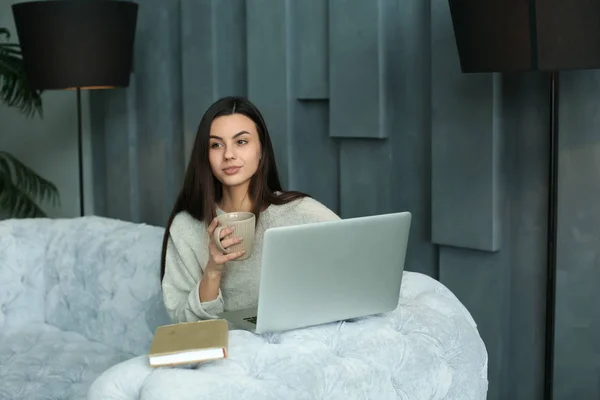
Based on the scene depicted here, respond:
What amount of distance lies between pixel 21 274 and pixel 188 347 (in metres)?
1.73

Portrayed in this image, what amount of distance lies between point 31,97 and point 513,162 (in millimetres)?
2375

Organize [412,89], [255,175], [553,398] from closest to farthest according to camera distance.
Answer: [255,175], [553,398], [412,89]

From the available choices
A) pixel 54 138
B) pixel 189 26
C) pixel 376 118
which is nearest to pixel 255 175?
pixel 376 118

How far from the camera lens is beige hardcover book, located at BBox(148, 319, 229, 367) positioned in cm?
149

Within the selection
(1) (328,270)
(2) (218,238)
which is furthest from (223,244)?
(1) (328,270)

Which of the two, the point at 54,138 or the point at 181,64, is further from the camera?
the point at 54,138

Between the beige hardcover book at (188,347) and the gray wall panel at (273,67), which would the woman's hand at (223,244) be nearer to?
the beige hardcover book at (188,347)

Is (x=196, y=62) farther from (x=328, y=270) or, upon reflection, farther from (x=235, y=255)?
(x=328, y=270)

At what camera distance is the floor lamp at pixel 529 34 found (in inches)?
74.4

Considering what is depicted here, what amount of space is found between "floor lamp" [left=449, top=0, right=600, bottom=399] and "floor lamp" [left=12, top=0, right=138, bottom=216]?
65.6 inches

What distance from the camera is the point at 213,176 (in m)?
2.27

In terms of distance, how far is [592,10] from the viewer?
1.90 m

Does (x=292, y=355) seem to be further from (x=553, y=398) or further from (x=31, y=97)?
(x=31, y=97)

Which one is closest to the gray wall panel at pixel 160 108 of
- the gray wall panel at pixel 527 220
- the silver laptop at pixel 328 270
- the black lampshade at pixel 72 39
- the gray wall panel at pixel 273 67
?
the black lampshade at pixel 72 39
